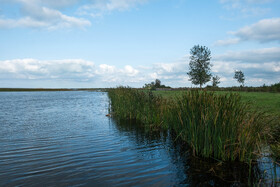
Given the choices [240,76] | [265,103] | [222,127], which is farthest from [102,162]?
[240,76]

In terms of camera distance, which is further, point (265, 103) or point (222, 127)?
point (265, 103)

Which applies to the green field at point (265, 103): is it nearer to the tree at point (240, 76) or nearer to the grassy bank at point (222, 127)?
the grassy bank at point (222, 127)

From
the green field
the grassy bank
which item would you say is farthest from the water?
the green field

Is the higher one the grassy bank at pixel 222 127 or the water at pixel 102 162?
the grassy bank at pixel 222 127

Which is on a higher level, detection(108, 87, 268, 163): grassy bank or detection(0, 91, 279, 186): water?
detection(108, 87, 268, 163): grassy bank

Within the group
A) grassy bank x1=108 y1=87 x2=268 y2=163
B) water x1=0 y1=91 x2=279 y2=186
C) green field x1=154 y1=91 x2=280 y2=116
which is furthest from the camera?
green field x1=154 y1=91 x2=280 y2=116

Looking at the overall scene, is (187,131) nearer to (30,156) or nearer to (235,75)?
(30,156)

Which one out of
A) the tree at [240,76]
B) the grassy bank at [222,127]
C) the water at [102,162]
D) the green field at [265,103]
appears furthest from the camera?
the tree at [240,76]

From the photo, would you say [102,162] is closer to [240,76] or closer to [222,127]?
[222,127]

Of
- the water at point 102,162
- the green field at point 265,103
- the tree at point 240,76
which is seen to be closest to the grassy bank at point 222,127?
the water at point 102,162

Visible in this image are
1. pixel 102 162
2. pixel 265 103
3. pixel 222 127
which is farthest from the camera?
pixel 265 103

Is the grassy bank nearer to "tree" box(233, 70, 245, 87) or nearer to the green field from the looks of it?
the green field

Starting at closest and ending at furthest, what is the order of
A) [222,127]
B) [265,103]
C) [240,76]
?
[222,127] < [265,103] < [240,76]

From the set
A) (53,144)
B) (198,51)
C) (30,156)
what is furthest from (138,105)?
(198,51)
